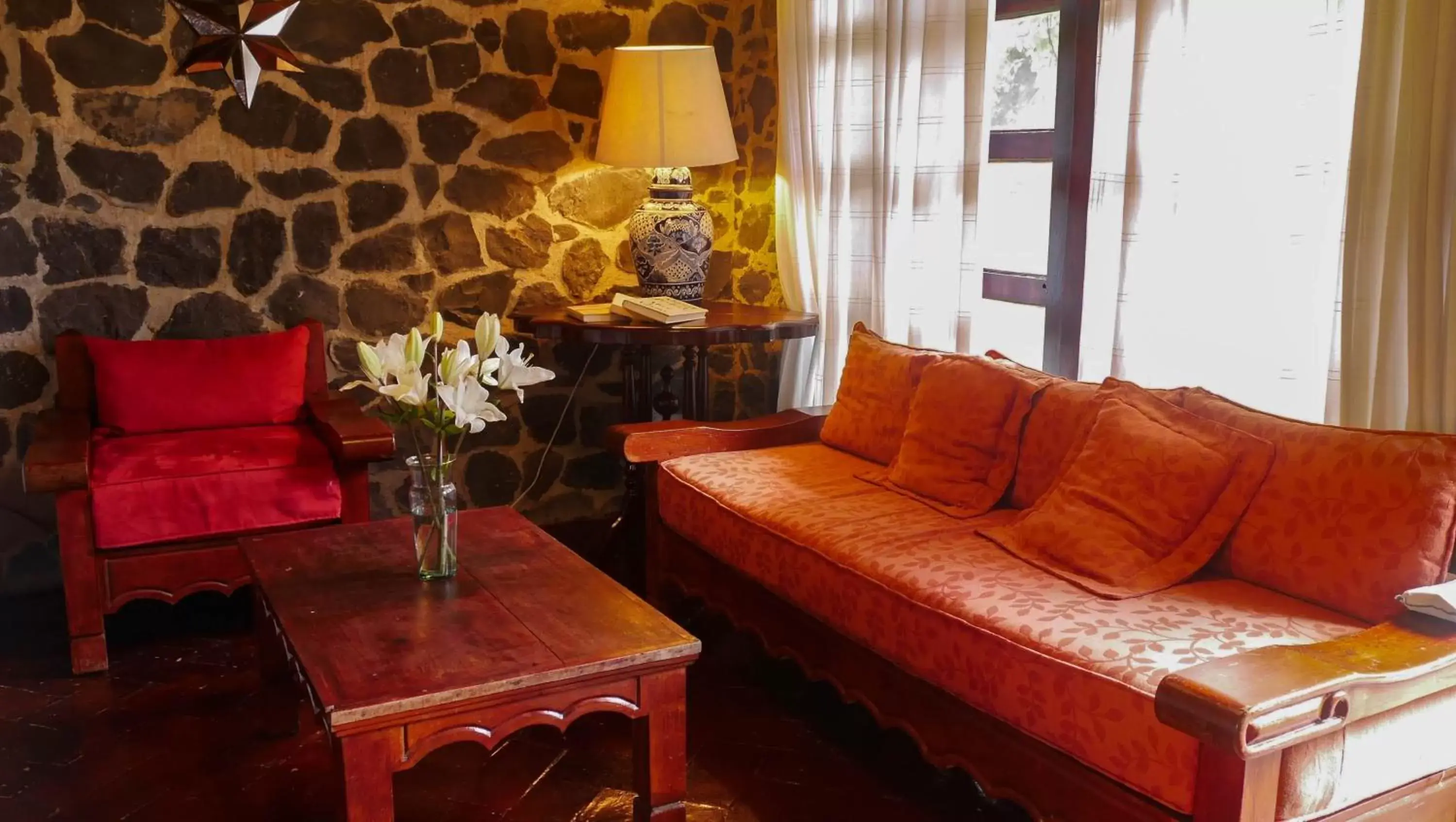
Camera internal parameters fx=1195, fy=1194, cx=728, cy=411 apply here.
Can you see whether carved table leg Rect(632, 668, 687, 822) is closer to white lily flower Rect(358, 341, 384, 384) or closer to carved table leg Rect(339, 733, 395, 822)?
carved table leg Rect(339, 733, 395, 822)

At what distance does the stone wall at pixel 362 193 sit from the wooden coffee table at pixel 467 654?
159 cm

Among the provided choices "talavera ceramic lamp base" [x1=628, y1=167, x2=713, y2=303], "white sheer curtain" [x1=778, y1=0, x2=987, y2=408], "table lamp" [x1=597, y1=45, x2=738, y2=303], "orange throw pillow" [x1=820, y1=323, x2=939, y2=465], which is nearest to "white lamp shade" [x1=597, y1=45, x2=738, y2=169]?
"table lamp" [x1=597, y1=45, x2=738, y2=303]

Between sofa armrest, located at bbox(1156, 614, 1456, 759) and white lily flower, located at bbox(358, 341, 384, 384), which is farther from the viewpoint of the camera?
white lily flower, located at bbox(358, 341, 384, 384)

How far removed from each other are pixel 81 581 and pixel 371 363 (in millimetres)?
1506

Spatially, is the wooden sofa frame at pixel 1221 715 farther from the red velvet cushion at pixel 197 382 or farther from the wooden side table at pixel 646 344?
the red velvet cushion at pixel 197 382

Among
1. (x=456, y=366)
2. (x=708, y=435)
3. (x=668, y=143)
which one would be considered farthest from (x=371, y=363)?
(x=668, y=143)

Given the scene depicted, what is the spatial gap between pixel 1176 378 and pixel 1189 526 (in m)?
0.53

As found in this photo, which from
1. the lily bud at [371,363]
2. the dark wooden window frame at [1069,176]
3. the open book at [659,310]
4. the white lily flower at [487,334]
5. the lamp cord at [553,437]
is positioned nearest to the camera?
the lily bud at [371,363]

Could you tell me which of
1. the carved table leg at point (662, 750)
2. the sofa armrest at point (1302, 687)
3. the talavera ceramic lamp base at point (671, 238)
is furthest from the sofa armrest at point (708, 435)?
the sofa armrest at point (1302, 687)

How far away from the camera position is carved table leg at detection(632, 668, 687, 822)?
7.00 feet

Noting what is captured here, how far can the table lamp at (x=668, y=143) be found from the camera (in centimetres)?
382

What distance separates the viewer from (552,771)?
8.77 feet

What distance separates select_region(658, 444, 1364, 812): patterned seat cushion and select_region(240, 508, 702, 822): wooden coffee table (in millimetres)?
508

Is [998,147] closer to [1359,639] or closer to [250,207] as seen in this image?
[1359,639]
